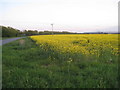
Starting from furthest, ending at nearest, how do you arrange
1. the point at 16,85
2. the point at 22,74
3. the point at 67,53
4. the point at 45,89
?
the point at 67,53 → the point at 22,74 → the point at 16,85 → the point at 45,89

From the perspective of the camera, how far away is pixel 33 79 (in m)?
3.25

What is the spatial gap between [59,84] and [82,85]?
55 centimetres

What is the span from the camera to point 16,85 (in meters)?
3.03

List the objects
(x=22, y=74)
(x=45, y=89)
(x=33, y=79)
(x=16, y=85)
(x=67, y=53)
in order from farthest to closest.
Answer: (x=67, y=53) → (x=22, y=74) → (x=33, y=79) → (x=16, y=85) → (x=45, y=89)

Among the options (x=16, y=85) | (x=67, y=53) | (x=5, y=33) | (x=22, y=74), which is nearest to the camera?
(x=16, y=85)

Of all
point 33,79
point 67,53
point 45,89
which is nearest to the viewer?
point 45,89

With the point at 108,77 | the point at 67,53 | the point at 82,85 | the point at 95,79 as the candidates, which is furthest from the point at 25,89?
the point at 67,53

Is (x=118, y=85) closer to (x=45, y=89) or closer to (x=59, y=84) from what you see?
(x=59, y=84)

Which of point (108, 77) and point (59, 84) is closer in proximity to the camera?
point (59, 84)

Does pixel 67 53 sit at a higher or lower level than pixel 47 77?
higher

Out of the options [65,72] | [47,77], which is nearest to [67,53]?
[65,72]

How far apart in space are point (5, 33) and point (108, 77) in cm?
5889

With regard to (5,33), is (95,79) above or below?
below

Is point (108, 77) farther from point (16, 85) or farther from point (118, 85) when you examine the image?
point (16, 85)
